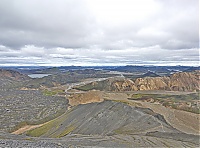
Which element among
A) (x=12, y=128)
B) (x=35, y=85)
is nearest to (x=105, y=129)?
(x=12, y=128)

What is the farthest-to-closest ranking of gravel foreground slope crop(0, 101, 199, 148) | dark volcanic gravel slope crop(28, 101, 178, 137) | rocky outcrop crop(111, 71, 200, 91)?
rocky outcrop crop(111, 71, 200, 91), dark volcanic gravel slope crop(28, 101, 178, 137), gravel foreground slope crop(0, 101, 199, 148)

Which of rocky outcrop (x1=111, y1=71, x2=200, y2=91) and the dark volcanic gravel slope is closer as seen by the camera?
the dark volcanic gravel slope

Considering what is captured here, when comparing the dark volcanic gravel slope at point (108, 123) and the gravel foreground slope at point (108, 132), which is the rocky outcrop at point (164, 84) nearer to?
the gravel foreground slope at point (108, 132)

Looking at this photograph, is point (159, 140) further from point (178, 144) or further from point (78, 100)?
point (78, 100)

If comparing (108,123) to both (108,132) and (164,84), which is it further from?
(164,84)

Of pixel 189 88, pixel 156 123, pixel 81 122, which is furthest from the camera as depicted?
pixel 189 88

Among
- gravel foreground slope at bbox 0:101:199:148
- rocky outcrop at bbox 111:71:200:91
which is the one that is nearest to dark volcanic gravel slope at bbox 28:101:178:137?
gravel foreground slope at bbox 0:101:199:148

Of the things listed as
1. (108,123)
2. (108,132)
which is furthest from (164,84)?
(108,132)

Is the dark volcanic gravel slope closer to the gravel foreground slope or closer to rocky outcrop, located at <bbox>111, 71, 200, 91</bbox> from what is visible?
the gravel foreground slope
